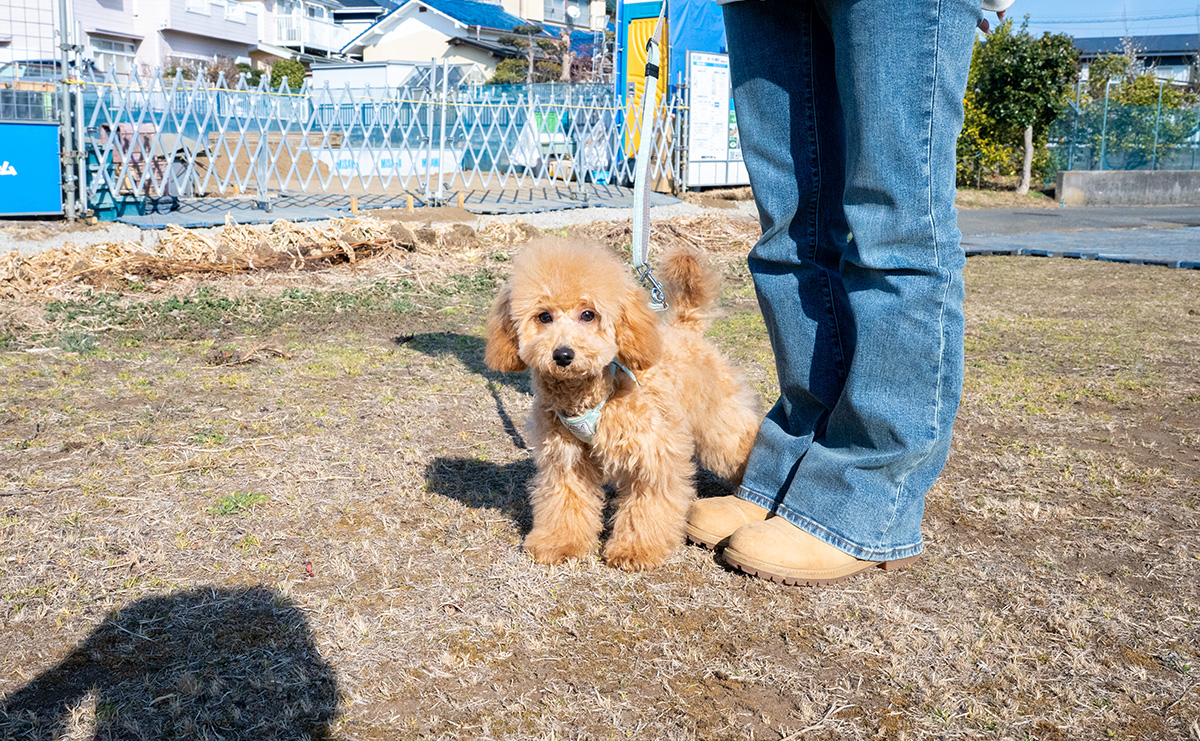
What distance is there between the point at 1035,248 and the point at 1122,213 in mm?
7586

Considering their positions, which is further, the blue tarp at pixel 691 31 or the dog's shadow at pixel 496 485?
the blue tarp at pixel 691 31

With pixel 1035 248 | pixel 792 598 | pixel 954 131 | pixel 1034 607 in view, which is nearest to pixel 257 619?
Answer: pixel 792 598

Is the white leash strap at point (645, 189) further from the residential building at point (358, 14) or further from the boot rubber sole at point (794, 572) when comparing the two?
the residential building at point (358, 14)

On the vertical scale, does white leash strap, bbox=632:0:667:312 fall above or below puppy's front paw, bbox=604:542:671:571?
above

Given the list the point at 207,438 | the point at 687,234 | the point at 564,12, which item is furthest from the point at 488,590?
the point at 564,12

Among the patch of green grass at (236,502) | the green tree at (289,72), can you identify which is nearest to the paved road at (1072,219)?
the patch of green grass at (236,502)

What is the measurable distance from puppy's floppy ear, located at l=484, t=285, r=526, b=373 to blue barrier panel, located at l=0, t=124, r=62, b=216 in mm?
8272

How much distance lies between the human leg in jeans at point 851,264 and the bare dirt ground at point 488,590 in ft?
0.67

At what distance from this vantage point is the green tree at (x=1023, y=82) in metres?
18.2

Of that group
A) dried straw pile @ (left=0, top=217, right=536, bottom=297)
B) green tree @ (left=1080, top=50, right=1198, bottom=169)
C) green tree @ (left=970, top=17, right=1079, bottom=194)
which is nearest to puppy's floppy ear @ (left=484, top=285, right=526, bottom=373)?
dried straw pile @ (left=0, top=217, right=536, bottom=297)

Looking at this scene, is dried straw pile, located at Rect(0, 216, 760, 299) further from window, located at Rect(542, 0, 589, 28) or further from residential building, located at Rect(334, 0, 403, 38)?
window, located at Rect(542, 0, 589, 28)

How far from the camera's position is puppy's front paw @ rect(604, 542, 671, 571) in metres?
2.25

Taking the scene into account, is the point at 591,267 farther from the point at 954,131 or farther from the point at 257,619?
the point at 257,619

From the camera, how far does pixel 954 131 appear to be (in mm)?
1926
